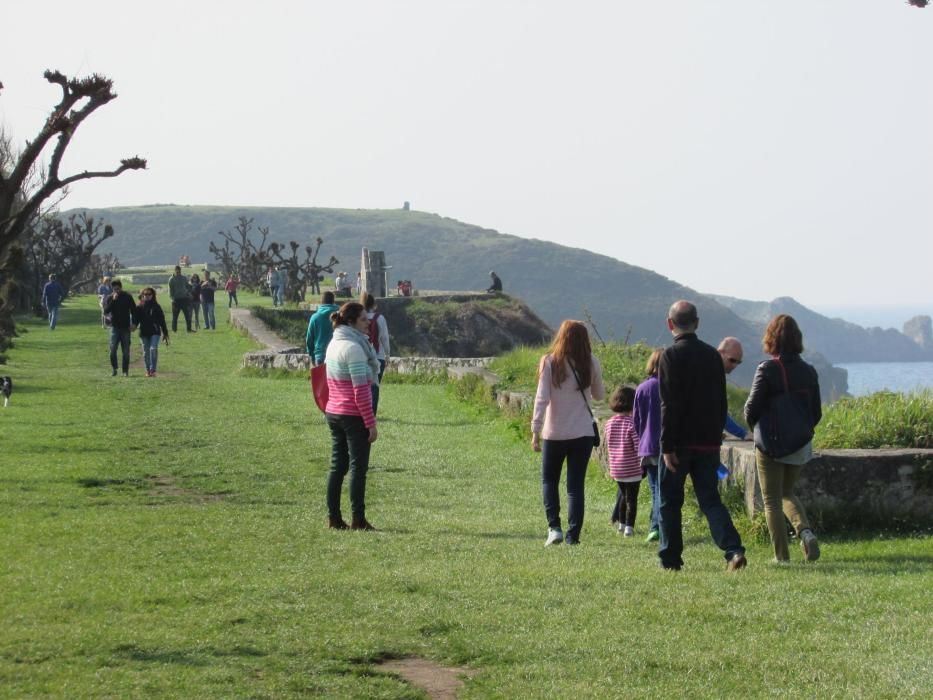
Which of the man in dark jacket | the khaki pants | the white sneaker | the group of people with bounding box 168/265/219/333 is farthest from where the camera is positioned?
the group of people with bounding box 168/265/219/333

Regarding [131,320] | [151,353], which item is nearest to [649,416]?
[131,320]

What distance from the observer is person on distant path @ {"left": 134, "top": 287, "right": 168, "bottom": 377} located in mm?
25234

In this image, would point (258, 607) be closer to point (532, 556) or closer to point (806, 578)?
point (532, 556)

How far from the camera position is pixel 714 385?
28.5 feet

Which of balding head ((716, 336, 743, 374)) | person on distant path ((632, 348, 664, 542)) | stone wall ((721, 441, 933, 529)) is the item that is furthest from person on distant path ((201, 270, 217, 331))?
stone wall ((721, 441, 933, 529))

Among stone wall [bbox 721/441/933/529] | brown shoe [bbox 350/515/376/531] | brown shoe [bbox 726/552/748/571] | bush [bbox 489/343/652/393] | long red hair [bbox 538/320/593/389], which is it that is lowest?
brown shoe [bbox 350/515/376/531]

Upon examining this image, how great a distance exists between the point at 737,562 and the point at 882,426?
8.99 feet

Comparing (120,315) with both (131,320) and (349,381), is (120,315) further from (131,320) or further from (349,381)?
(349,381)

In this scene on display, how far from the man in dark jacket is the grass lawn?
250 millimetres

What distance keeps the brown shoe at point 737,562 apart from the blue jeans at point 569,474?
178 cm

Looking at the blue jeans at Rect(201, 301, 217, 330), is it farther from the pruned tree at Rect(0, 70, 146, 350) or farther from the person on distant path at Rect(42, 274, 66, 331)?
the pruned tree at Rect(0, 70, 146, 350)

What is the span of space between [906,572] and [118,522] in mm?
5933

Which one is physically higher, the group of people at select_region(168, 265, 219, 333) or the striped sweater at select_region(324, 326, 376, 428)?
the group of people at select_region(168, 265, 219, 333)

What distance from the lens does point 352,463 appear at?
433 inches
